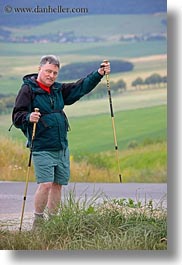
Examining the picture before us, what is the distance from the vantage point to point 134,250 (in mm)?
5910

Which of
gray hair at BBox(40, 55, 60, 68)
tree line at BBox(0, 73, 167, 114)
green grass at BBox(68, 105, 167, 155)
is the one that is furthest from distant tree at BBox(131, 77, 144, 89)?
gray hair at BBox(40, 55, 60, 68)

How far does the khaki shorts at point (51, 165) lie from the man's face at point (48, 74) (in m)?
0.49

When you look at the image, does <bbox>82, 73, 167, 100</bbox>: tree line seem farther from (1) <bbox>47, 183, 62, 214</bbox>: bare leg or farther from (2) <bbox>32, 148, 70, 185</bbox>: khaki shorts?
(1) <bbox>47, 183, 62, 214</bbox>: bare leg

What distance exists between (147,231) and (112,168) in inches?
20.8

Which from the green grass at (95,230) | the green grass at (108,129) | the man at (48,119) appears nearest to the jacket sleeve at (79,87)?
the man at (48,119)

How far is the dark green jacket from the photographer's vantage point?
19.4 ft

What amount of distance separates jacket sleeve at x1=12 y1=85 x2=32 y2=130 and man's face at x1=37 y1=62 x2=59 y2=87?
0.41 feet

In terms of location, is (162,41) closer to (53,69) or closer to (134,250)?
(53,69)

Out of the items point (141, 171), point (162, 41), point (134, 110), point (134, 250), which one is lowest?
point (134, 250)

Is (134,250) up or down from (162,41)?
down

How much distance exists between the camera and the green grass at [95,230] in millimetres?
5906

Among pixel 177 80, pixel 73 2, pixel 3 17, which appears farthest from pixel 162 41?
pixel 3 17

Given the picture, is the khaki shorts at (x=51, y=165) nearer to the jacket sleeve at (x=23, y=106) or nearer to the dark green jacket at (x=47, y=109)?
the dark green jacket at (x=47, y=109)

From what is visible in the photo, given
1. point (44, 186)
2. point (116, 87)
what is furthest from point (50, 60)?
point (44, 186)
